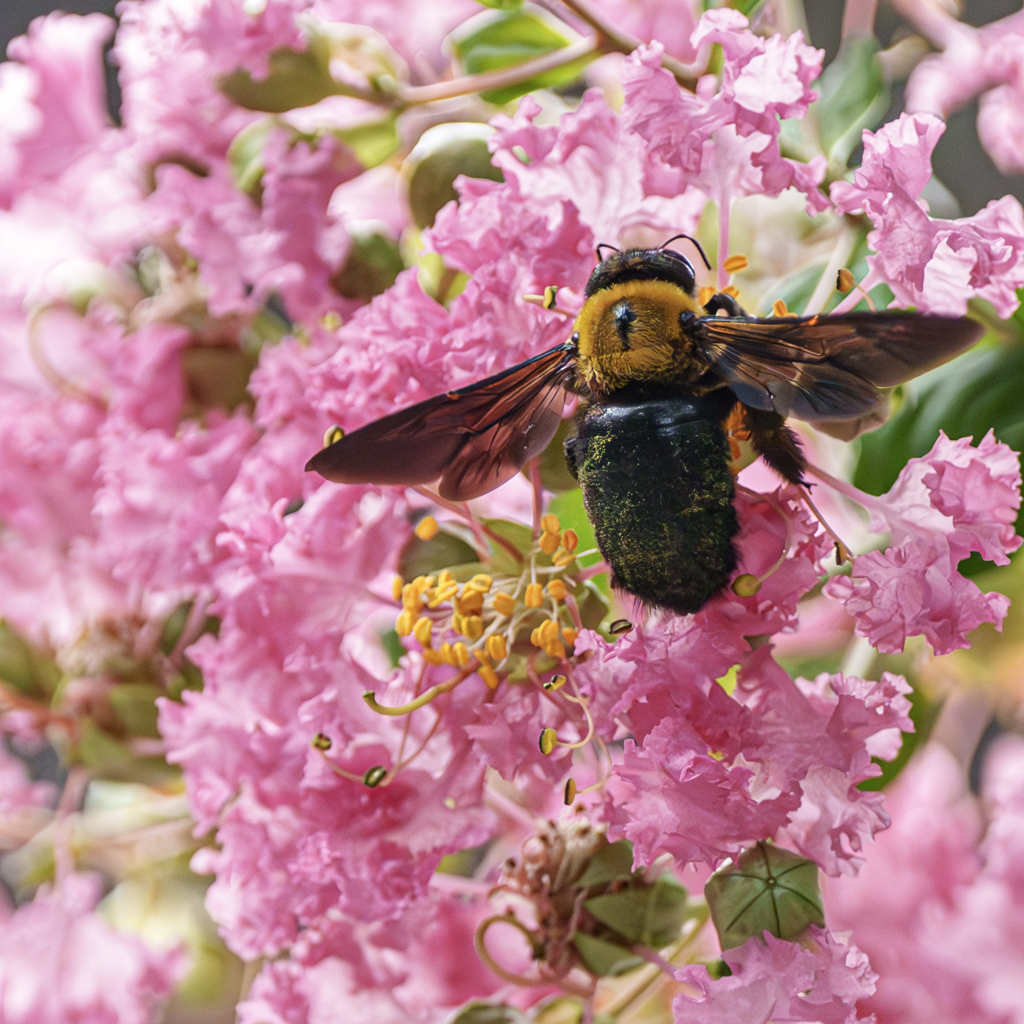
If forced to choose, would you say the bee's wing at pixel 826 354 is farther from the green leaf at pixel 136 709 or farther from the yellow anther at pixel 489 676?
the green leaf at pixel 136 709

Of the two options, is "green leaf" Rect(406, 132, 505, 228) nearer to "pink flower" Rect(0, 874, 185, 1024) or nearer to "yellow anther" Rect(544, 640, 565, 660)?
"yellow anther" Rect(544, 640, 565, 660)

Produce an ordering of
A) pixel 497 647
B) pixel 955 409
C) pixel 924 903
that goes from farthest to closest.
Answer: pixel 924 903 → pixel 955 409 → pixel 497 647

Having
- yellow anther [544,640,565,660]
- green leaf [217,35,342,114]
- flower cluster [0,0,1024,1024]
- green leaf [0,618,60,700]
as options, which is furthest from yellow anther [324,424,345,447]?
green leaf [0,618,60,700]

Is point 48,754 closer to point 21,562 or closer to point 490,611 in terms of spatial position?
point 21,562

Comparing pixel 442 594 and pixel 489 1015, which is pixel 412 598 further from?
pixel 489 1015

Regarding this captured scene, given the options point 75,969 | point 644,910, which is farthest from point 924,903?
point 75,969

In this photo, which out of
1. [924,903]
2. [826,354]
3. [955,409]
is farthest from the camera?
[924,903]

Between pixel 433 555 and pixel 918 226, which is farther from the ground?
pixel 918 226
